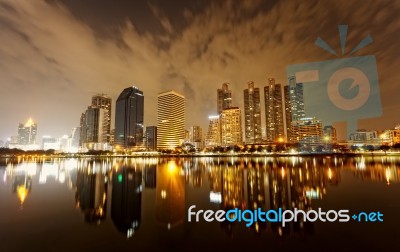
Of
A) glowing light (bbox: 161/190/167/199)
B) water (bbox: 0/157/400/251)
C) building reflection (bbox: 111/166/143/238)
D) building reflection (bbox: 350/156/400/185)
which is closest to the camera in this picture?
water (bbox: 0/157/400/251)

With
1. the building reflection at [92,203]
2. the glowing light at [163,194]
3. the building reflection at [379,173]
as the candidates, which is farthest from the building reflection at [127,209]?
the building reflection at [379,173]

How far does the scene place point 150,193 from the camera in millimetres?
23062

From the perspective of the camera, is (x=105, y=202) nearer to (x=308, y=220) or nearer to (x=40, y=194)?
(x=40, y=194)

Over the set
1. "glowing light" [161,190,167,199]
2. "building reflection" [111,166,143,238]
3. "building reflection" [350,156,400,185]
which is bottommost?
"building reflection" [350,156,400,185]

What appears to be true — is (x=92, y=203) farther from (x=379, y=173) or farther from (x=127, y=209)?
(x=379, y=173)

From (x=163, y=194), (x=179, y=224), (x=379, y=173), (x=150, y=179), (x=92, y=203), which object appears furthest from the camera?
(x=379, y=173)

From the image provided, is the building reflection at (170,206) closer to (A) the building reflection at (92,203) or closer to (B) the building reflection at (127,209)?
(B) the building reflection at (127,209)

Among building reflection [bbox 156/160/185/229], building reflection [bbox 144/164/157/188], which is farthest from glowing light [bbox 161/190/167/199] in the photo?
building reflection [bbox 144/164/157/188]

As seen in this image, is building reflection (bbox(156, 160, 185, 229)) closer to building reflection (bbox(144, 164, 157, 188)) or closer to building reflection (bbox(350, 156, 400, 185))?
building reflection (bbox(144, 164, 157, 188))

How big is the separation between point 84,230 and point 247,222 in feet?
30.9

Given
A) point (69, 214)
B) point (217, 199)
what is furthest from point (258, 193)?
point (69, 214)

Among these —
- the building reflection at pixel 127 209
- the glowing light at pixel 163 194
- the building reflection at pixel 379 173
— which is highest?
the glowing light at pixel 163 194

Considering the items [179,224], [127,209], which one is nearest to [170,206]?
[127,209]

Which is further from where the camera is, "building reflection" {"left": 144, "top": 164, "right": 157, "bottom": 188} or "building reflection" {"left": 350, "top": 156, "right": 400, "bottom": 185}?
"building reflection" {"left": 350, "top": 156, "right": 400, "bottom": 185}
